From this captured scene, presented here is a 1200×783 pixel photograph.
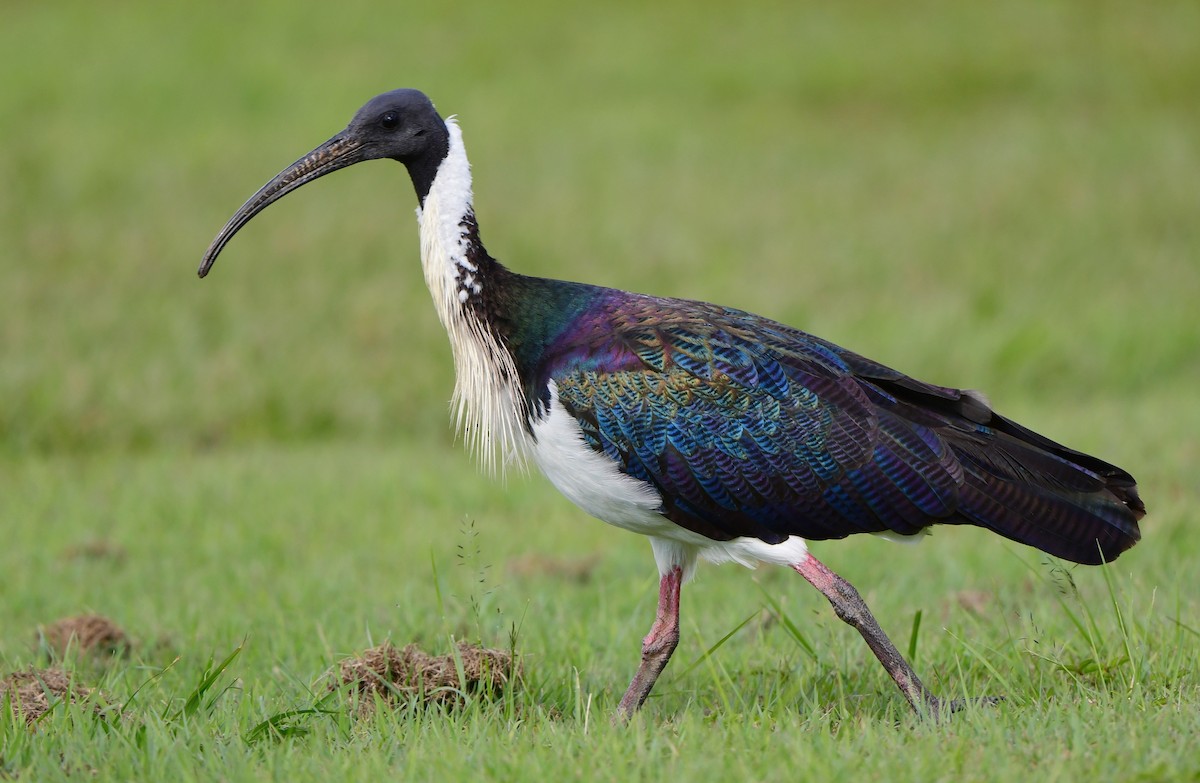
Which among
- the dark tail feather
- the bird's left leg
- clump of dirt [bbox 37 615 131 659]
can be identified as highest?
the dark tail feather

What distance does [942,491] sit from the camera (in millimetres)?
4969

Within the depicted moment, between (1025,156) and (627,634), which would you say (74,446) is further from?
(1025,156)

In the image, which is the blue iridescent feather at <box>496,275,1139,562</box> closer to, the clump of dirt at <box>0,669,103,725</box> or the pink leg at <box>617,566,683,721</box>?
the pink leg at <box>617,566,683,721</box>

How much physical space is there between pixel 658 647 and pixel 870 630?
804 mm

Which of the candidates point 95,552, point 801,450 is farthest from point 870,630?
point 95,552

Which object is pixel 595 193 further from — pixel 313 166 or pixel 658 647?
pixel 658 647

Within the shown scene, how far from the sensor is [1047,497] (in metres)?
5.03

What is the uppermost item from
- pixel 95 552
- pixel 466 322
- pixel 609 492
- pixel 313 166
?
pixel 313 166

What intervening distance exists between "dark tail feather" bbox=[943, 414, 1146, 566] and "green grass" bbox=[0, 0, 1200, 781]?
1.09 ft

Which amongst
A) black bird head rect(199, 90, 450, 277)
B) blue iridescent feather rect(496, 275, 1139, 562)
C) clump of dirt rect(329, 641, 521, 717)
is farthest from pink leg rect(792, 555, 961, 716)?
black bird head rect(199, 90, 450, 277)

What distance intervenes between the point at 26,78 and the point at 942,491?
17.6 m

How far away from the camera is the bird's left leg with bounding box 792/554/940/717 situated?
4746 millimetres

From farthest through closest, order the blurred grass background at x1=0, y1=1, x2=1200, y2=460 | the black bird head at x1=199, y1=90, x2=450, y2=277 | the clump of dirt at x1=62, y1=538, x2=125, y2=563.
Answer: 1. the blurred grass background at x1=0, y1=1, x2=1200, y2=460
2. the clump of dirt at x1=62, y1=538, x2=125, y2=563
3. the black bird head at x1=199, y1=90, x2=450, y2=277

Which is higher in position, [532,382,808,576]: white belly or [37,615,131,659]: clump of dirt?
[532,382,808,576]: white belly
